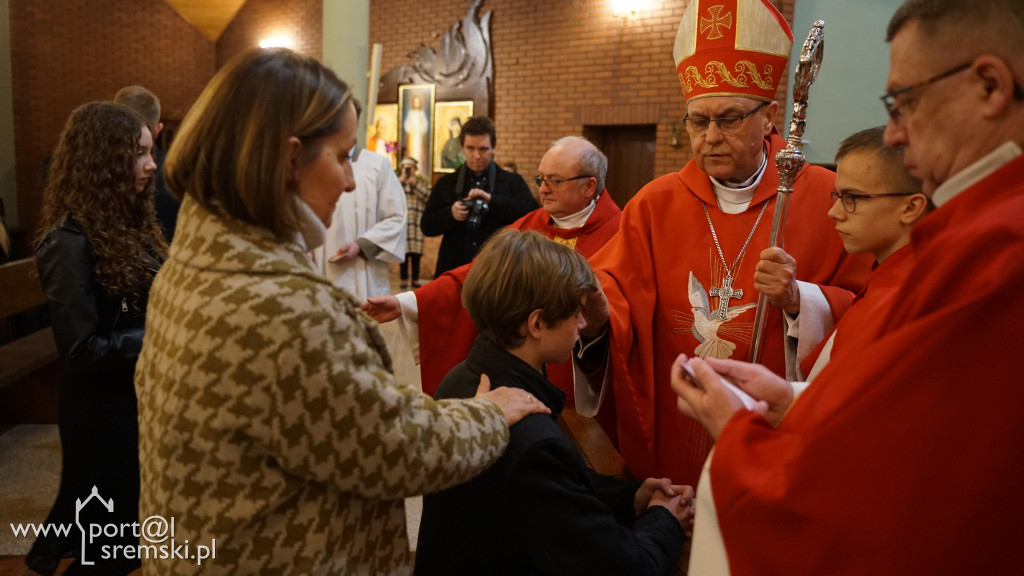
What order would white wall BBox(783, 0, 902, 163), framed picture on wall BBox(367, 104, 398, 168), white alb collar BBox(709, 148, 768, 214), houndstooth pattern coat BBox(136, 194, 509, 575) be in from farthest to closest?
framed picture on wall BBox(367, 104, 398, 168) < white wall BBox(783, 0, 902, 163) < white alb collar BBox(709, 148, 768, 214) < houndstooth pattern coat BBox(136, 194, 509, 575)

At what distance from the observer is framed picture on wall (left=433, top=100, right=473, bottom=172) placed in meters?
11.4

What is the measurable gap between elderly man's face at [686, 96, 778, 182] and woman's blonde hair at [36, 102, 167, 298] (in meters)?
1.87

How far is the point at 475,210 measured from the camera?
4719mm

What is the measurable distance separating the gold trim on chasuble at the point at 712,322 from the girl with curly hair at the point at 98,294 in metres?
1.79

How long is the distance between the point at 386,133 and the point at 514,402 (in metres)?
11.6

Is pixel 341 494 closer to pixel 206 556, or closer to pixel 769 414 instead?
pixel 206 556

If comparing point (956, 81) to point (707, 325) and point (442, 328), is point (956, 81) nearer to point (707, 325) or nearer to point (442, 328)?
point (707, 325)

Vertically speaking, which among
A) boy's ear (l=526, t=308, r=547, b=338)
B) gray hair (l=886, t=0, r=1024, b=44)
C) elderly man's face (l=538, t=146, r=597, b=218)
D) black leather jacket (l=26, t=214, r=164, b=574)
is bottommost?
black leather jacket (l=26, t=214, r=164, b=574)

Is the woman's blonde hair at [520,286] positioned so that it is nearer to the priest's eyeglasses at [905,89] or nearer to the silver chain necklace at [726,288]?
the priest's eyeglasses at [905,89]

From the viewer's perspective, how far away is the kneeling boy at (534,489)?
136 centimetres

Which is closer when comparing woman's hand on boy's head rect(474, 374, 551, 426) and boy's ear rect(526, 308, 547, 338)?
woman's hand on boy's head rect(474, 374, 551, 426)

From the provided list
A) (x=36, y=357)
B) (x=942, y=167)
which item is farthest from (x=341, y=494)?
(x=36, y=357)

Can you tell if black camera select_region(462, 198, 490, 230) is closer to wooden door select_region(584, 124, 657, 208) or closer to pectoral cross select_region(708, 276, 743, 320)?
pectoral cross select_region(708, 276, 743, 320)

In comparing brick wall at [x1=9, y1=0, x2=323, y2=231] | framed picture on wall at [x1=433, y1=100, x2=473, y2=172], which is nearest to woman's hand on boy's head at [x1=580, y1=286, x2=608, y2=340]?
framed picture on wall at [x1=433, y1=100, x2=473, y2=172]
